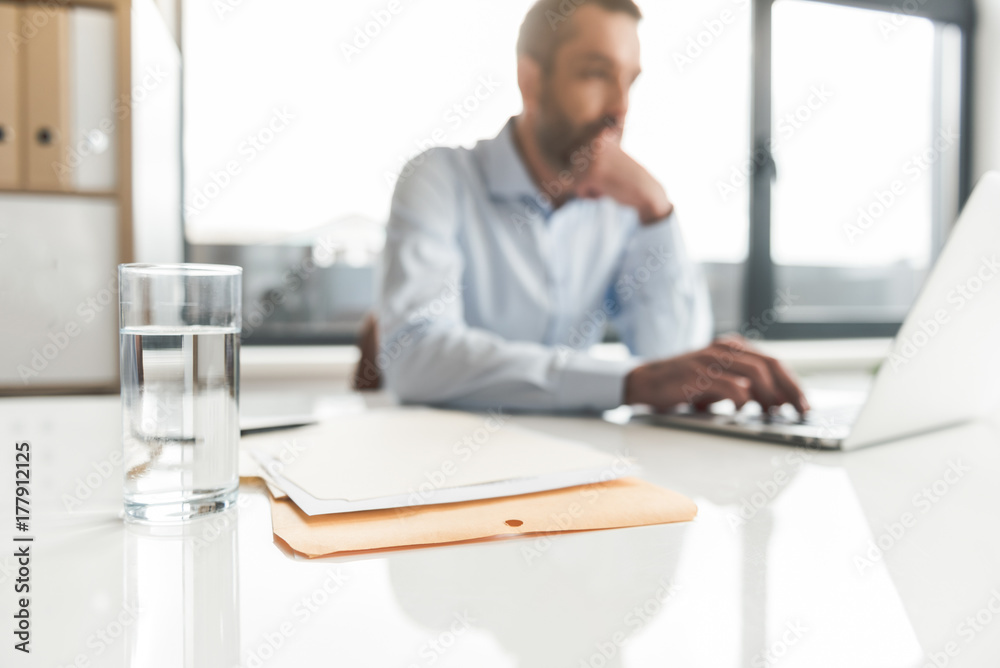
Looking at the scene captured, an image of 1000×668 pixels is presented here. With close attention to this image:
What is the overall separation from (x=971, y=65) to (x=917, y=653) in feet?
10.9

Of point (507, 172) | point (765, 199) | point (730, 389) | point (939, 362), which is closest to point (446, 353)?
point (730, 389)

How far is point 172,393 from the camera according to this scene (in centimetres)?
42

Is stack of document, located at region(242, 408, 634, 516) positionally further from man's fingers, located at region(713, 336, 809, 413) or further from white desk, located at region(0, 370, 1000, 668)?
man's fingers, located at region(713, 336, 809, 413)

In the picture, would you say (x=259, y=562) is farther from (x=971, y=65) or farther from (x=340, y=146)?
(x=971, y=65)

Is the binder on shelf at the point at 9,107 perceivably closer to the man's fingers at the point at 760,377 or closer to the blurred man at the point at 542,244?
the blurred man at the point at 542,244

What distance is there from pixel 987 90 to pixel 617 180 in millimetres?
2360

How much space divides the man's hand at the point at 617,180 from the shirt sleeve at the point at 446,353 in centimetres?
31

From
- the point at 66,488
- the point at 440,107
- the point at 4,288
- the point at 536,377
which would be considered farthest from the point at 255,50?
the point at 66,488

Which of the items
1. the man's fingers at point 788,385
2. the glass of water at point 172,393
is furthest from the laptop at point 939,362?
the glass of water at point 172,393

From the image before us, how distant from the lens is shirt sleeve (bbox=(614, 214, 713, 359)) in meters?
1.39

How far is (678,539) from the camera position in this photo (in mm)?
403

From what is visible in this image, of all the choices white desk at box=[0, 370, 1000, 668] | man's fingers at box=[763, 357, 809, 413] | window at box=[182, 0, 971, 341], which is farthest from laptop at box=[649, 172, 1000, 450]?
window at box=[182, 0, 971, 341]

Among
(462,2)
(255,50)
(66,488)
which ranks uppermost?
(462,2)

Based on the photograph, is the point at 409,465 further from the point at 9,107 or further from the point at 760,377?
the point at 9,107
